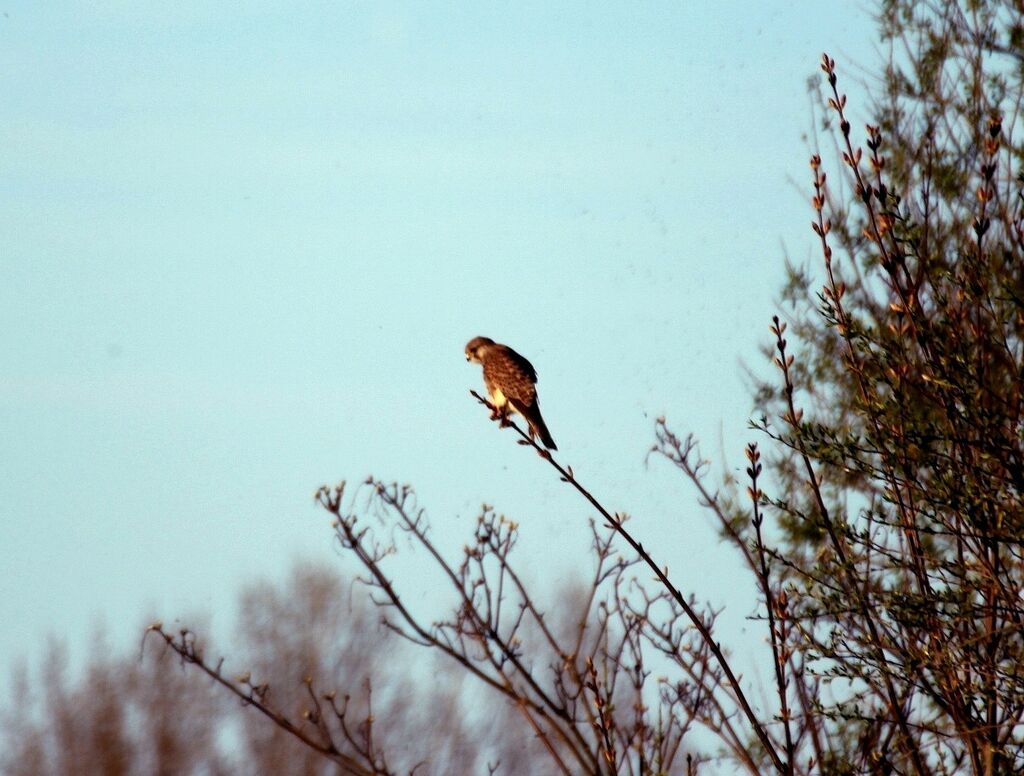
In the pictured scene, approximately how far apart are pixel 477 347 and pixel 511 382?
3.31ft

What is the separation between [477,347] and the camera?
9.14 m

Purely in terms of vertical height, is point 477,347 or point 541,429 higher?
point 477,347

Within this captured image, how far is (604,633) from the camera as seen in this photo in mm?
5266

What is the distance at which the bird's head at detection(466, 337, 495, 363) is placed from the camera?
898 cm

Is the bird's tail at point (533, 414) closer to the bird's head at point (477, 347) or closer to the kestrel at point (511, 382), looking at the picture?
the kestrel at point (511, 382)

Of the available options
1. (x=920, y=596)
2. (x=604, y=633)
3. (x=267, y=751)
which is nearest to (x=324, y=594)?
(x=267, y=751)

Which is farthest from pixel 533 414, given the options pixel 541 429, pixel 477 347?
pixel 477 347

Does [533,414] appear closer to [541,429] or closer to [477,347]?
[541,429]

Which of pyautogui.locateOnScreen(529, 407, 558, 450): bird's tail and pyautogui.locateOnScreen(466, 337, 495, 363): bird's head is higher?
pyautogui.locateOnScreen(466, 337, 495, 363): bird's head

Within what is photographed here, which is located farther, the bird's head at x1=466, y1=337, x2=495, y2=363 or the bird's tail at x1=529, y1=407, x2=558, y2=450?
the bird's head at x1=466, y1=337, x2=495, y2=363

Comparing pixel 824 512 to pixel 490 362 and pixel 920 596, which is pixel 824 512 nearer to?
pixel 920 596

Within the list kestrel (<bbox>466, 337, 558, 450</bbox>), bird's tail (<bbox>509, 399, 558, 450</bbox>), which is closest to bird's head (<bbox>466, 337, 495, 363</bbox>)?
kestrel (<bbox>466, 337, 558, 450</bbox>)

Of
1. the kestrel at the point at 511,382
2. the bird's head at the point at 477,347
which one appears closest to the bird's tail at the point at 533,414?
the kestrel at the point at 511,382

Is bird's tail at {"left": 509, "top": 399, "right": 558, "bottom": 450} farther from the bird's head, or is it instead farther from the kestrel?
the bird's head
